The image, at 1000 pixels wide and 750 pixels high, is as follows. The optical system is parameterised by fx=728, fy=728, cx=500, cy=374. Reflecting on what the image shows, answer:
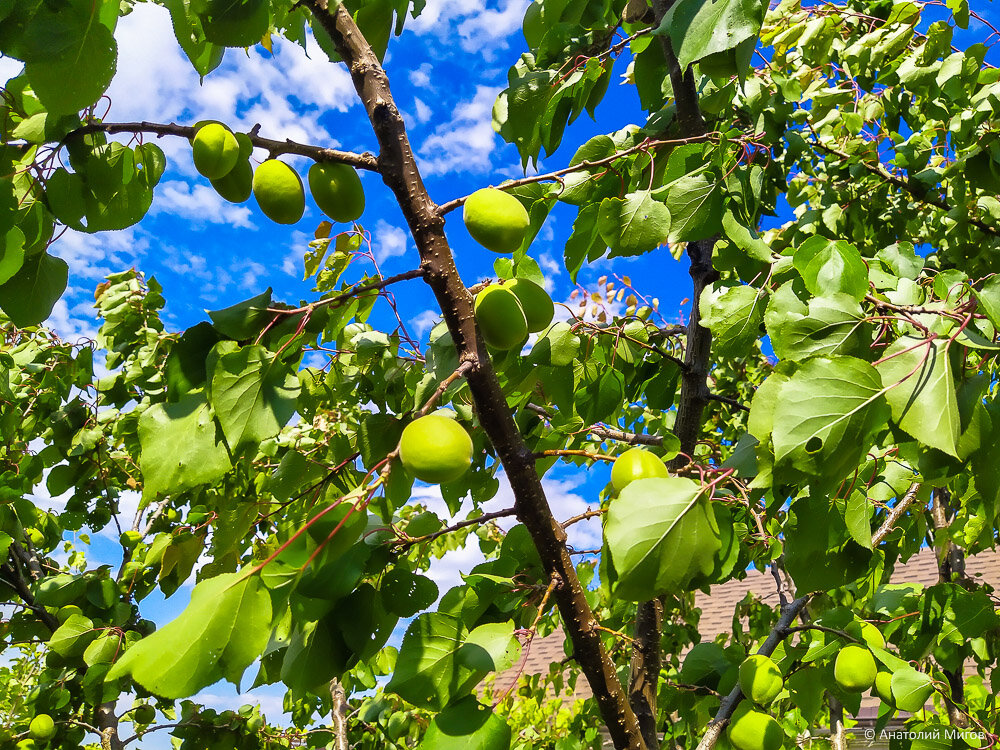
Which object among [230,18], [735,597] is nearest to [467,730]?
[230,18]

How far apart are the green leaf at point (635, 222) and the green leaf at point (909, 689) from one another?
A: 1163 mm

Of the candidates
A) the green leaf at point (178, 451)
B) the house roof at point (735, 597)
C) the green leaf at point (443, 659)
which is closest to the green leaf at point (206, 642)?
the green leaf at point (178, 451)

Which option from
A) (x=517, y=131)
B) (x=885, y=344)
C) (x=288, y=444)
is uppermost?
(x=288, y=444)

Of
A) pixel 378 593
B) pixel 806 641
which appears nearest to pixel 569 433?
pixel 378 593

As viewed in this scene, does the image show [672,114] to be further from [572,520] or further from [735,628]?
[735,628]

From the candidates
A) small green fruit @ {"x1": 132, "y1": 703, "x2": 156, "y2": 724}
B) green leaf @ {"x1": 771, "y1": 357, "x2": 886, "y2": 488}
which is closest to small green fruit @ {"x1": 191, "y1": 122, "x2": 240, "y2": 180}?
green leaf @ {"x1": 771, "y1": 357, "x2": 886, "y2": 488}

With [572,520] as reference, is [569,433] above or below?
above

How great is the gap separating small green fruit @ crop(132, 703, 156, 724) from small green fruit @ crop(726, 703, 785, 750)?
3.51 meters

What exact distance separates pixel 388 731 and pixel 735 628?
1.78 metres

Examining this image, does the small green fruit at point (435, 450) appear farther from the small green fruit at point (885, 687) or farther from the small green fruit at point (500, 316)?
the small green fruit at point (885, 687)

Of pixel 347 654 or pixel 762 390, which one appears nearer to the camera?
pixel 762 390

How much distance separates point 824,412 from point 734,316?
0.72 m

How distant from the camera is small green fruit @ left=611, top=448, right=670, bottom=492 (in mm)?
1299

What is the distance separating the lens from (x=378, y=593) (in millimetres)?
1390
